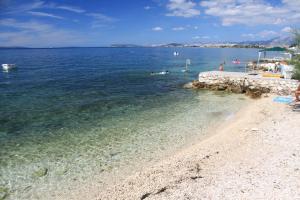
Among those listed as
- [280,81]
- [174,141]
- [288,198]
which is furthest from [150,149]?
[280,81]

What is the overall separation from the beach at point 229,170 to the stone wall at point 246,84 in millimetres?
10785

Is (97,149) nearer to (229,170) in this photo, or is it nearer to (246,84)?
(229,170)

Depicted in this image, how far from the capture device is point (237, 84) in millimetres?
27219

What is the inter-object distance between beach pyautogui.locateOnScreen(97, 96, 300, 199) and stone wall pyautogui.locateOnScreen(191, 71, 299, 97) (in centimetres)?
1078

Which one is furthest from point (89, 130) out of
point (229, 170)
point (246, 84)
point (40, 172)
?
A: point (246, 84)

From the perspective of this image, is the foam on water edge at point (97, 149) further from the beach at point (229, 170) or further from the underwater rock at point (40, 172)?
the beach at point (229, 170)

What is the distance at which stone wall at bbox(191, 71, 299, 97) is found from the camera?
78.5 ft

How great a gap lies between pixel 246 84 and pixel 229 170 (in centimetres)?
1961

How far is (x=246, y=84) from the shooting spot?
26.7 m

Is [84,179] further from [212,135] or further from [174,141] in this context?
[212,135]

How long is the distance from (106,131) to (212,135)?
6.34 meters

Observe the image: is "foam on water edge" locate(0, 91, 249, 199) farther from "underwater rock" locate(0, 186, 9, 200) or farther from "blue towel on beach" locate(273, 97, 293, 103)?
"blue towel on beach" locate(273, 97, 293, 103)

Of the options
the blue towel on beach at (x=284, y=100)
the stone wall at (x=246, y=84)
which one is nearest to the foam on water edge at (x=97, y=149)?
the blue towel on beach at (x=284, y=100)

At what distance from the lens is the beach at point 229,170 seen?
7625 millimetres
